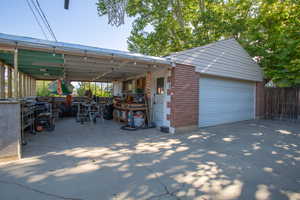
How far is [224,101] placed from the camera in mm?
7266

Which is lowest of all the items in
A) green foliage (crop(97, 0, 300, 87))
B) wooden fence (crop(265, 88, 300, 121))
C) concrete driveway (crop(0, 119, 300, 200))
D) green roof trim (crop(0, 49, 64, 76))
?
concrete driveway (crop(0, 119, 300, 200))

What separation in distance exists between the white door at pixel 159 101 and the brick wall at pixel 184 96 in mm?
785

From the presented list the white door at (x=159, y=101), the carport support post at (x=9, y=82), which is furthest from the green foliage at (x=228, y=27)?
the white door at (x=159, y=101)

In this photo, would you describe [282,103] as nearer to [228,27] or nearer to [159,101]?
[228,27]

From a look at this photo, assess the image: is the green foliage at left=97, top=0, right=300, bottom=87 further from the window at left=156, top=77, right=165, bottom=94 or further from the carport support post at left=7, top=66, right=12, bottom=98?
the window at left=156, top=77, right=165, bottom=94

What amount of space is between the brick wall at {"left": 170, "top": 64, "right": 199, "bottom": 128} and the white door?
0.79m

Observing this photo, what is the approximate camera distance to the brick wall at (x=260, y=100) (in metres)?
9.03

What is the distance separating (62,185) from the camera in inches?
86.3

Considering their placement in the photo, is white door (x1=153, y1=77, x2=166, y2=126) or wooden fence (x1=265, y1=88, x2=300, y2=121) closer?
white door (x1=153, y1=77, x2=166, y2=126)

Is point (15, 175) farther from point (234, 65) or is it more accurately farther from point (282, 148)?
point (234, 65)

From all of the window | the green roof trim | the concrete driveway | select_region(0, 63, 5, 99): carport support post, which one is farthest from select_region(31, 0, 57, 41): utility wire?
the window

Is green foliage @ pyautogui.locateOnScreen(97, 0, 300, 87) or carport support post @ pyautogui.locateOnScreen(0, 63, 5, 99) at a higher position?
green foliage @ pyautogui.locateOnScreen(97, 0, 300, 87)

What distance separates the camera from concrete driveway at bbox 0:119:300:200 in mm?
2061

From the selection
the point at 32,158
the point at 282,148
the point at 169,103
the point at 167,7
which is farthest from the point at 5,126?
the point at 167,7
